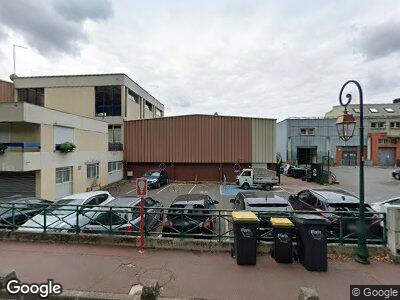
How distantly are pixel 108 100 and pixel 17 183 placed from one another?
47.7ft

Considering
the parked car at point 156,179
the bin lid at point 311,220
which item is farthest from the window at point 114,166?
the bin lid at point 311,220

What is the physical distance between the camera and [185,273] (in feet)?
18.3

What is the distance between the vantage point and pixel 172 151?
2667cm

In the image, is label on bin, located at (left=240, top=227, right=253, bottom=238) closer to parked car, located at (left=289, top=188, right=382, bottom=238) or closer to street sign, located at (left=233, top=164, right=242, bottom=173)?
parked car, located at (left=289, top=188, right=382, bottom=238)

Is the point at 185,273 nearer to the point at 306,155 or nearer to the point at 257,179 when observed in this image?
the point at 257,179

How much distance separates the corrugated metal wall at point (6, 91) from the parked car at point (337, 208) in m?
31.0

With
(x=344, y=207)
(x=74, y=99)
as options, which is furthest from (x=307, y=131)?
(x=344, y=207)

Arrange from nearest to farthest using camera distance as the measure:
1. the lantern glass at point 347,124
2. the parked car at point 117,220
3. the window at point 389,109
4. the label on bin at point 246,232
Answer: the label on bin at point 246,232 < the lantern glass at point 347,124 < the parked car at point 117,220 < the window at point 389,109

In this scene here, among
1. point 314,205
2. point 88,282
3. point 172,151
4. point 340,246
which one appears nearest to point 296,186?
point 172,151

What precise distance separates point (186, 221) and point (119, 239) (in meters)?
1.86

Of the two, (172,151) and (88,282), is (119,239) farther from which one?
(172,151)

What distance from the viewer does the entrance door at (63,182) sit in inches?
663

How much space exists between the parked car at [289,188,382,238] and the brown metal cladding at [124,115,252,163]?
636 inches

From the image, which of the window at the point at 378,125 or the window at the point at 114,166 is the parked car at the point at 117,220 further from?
the window at the point at 378,125
